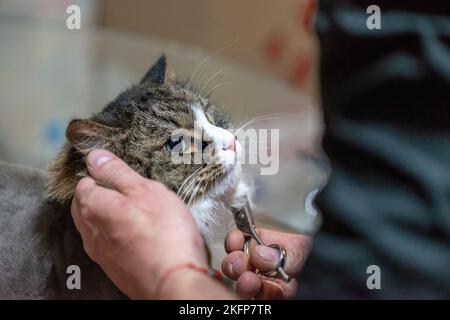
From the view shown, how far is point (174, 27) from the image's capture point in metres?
2.63

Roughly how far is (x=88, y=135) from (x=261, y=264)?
0.34 meters

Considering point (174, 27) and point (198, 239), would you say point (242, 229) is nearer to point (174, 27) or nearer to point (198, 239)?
point (198, 239)

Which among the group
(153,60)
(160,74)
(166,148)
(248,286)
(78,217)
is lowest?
(248,286)

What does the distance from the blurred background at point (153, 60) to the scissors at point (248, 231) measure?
33.9 inches

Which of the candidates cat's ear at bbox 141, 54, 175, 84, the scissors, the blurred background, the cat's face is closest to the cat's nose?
the cat's face

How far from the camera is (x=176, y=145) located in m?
0.96

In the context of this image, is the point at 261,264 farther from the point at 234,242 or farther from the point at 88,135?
the point at 88,135

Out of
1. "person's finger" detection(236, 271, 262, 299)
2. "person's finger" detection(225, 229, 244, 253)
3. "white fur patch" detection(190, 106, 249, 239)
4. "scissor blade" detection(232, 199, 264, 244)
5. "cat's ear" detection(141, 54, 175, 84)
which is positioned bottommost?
"person's finger" detection(236, 271, 262, 299)

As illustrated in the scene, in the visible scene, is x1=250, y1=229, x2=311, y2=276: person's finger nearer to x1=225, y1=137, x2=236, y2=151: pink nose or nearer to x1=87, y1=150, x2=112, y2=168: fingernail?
x1=225, y1=137, x2=236, y2=151: pink nose

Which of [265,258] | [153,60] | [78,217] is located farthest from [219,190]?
[153,60]

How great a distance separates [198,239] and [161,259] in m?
0.05

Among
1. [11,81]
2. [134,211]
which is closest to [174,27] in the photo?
[11,81]

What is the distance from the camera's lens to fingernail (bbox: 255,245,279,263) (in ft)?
3.05
